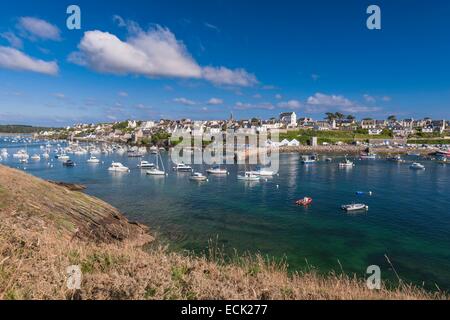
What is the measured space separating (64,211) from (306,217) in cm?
2113

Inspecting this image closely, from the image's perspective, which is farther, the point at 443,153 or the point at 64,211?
the point at 443,153

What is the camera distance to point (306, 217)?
1172 inches

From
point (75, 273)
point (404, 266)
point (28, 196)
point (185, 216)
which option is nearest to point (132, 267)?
point (75, 273)

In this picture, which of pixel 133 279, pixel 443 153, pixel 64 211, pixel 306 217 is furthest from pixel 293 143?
pixel 133 279

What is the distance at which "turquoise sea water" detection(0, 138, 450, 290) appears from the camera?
20.7 m

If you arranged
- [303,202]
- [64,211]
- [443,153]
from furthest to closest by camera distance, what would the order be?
[443,153]
[303,202]
[64,211]

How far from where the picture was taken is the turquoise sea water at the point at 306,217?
67.8ft

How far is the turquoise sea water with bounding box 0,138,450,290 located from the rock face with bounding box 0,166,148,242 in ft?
11.8

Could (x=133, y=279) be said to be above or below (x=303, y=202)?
above

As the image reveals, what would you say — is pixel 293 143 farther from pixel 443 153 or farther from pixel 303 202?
pixel 303 202

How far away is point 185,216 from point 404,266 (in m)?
18.3

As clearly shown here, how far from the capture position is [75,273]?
20.3 ft
